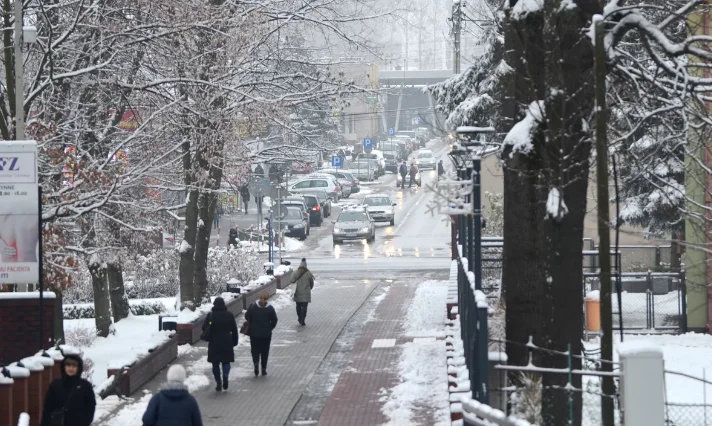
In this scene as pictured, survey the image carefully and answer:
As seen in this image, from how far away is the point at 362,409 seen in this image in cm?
1598

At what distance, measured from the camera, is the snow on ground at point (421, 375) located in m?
15.5

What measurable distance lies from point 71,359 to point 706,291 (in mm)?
16636

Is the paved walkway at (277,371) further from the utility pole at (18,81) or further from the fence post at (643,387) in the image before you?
the fence post at (643,387)

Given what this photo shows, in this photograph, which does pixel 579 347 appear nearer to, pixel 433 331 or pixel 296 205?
pixel 433 331

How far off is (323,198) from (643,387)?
172 ft

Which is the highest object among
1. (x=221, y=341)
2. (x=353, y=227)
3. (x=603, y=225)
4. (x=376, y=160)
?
(x=376, y=160)

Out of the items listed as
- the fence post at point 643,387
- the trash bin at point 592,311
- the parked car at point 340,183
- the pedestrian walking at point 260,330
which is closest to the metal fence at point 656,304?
the trash bin at point 592,311

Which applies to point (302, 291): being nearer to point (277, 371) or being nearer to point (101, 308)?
point (101, 308)

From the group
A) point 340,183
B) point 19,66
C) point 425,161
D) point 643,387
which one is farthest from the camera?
point 425,161

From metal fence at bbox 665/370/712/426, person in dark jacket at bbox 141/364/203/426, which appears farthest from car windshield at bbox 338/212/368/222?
person in dark jacket at bbox 141/364/203/426

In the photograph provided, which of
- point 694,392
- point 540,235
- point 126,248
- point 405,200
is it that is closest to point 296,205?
point 405,200

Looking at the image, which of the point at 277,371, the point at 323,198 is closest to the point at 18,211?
the point at 277,371

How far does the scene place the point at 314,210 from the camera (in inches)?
2189

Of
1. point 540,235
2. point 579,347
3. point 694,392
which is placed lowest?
point 694,392
